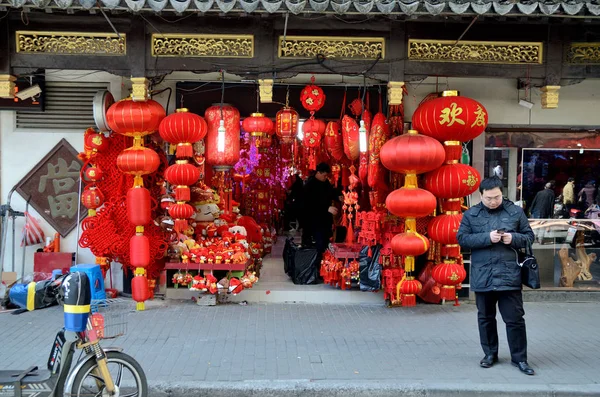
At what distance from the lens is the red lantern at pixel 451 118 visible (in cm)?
744

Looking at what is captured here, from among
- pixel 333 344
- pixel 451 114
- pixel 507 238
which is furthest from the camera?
pixel 451 114

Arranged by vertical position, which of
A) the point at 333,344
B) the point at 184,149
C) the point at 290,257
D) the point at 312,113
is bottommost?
the point at 333,344

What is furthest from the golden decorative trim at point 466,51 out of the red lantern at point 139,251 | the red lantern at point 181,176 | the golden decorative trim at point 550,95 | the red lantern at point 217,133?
the red lantern at point 139,251

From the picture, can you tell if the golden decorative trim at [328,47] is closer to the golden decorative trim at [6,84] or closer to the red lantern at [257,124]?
the red lantern at [257,124]

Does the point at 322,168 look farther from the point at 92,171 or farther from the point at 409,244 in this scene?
the point at 92,171

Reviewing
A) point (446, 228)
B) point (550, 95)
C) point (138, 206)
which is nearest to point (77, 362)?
point (138, 206)

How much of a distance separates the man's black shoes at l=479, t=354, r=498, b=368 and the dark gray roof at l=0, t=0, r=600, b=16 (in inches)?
158

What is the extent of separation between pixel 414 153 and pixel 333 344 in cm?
263

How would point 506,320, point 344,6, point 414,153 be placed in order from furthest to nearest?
point 414,153 < point 344,6 < point 506,320

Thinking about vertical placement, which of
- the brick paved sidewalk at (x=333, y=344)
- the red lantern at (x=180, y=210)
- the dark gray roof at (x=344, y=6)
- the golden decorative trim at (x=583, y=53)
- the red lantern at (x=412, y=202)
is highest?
the dark gray roof at (x=344, y=6)

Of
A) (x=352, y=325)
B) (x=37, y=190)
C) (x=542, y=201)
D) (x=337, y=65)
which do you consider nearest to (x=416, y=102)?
(x=337, y=65)

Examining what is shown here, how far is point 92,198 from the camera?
8445 mm

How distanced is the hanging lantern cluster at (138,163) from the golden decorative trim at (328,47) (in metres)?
2.09

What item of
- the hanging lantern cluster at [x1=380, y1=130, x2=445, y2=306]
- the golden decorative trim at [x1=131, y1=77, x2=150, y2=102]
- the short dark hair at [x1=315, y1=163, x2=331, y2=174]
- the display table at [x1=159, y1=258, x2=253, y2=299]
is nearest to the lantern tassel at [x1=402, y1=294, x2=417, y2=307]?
the hanging lantern cluster at [x1=380, y1=130, x2=445, y2=306]
